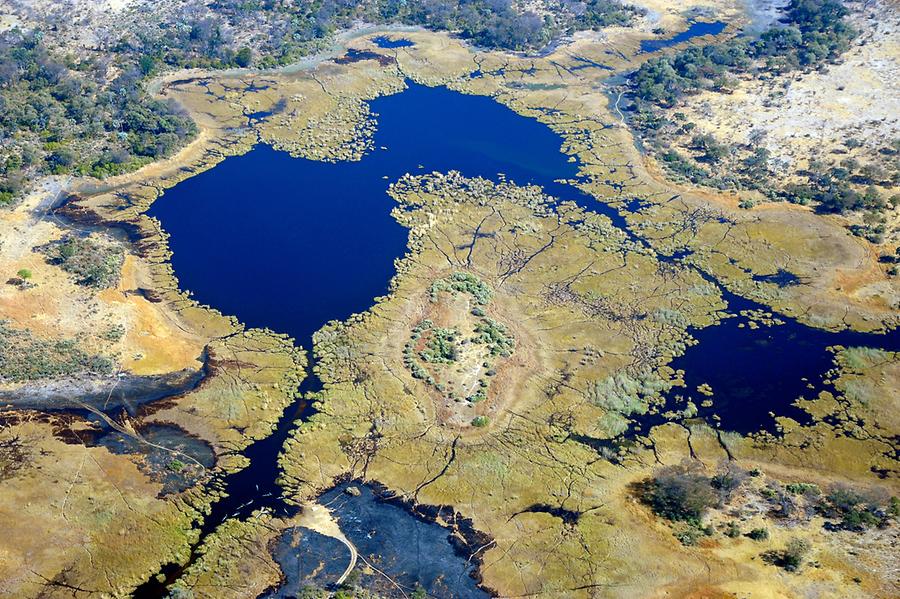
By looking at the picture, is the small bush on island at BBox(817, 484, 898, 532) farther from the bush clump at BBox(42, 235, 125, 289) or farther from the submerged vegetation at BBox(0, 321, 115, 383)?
the bush clump at BBox(42, 235, 125, 289)

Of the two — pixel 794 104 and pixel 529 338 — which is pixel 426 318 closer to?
pixel 529 338

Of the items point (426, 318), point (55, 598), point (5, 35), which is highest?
point (5, 35)

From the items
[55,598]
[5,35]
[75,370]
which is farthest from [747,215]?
[5,35]

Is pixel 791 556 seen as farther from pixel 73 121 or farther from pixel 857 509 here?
pixel 73 121

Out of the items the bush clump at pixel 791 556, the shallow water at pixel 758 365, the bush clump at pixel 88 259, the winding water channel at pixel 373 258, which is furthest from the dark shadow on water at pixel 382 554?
the bush clump at pixel 88 259

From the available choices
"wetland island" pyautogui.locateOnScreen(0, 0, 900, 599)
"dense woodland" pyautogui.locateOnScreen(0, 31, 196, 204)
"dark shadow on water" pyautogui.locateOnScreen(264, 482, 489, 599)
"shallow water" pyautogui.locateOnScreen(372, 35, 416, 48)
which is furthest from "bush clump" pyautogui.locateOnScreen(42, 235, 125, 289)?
"shallow water" pyautogui.locateOnScreen(372, 35, 416, 48)

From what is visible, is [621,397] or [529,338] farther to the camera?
[529,338]

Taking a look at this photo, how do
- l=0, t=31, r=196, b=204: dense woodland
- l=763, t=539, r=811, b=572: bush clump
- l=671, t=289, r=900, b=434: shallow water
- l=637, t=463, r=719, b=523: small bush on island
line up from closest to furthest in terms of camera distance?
l=763, t=539, r=811, b=572: bush clump
l=637, t=463, r=719, b=523: small bush on island
l=671, t=289, r=900, b=434: shallow water
l=0, t=31, r=196, b=204: dense woodland
